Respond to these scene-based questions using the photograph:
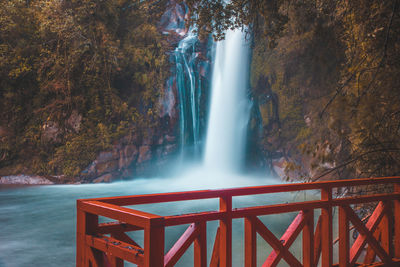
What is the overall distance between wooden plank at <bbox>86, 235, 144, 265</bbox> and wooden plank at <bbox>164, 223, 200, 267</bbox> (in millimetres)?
325

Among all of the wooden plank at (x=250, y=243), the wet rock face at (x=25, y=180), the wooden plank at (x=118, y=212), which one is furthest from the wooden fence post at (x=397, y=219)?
the wet rock face at (x=25, y=180)

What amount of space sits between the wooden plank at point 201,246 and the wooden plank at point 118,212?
604 millimetres

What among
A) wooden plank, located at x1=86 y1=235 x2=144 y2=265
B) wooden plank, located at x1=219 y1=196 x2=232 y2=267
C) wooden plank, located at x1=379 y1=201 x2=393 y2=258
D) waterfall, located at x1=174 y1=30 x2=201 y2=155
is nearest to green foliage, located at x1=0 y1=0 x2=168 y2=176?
waterfall, located at x1=174 y1=30 x2=201 y2=155

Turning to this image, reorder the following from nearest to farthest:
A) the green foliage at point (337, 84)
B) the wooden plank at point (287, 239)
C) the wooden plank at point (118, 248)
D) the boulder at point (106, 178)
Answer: the wooden plank at point (118, 248)
the wooden plank at point (287, 239)
the green foliage at point (337, 84)
the boulder at point (106, 178)

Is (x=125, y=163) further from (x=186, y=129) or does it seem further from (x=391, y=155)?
(x=391, y=155)

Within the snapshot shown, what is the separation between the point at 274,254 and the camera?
8.72ft

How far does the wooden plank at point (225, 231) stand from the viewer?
2.28 m

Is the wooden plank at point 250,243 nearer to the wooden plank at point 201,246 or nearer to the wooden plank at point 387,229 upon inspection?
the wooden plank at point 201,246

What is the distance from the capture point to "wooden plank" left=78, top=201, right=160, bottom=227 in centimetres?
157

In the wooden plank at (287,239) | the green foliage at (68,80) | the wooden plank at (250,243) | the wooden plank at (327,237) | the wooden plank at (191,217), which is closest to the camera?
the wooden plank at (191,217)

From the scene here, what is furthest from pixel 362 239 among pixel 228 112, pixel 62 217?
pixel 228 112

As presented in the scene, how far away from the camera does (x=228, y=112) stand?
58.1 ft

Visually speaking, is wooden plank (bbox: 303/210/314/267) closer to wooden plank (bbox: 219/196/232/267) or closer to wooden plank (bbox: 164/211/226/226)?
wooden plank (bbox: 219/196/232/267)

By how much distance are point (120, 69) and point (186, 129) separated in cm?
410
